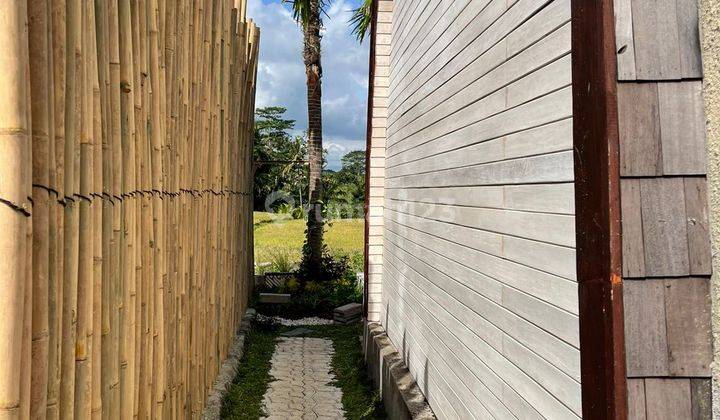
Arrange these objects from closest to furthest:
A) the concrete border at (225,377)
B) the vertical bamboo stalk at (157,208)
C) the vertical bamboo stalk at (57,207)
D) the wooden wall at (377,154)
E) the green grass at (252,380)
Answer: the vertical bamboo stalk at (57,207) < the vertical bamboo stalk at (157,208) < the concrete border at (225,377) < the green grass at (252,380) < the wooden wall at (377,154)

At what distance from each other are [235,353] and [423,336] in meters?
2.32

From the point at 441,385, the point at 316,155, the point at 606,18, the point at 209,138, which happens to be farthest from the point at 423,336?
the point at 316,155

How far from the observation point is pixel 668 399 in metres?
1.44

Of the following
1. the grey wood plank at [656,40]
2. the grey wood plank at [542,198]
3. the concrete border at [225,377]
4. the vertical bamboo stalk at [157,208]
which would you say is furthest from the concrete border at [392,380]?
the grey wood plank at [656,40]

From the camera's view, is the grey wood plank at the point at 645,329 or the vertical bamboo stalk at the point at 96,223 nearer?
the grey wood plank at the point at 645,329

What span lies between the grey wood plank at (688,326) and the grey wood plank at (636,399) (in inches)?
3.2

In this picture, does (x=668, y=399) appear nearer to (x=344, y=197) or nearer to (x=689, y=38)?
(x=689, y=38)

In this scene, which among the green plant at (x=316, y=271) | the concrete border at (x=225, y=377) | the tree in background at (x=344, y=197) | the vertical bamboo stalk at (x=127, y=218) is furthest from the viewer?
the tree in background at (x=344, y=197)

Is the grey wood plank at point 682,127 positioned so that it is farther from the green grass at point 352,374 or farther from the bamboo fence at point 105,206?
the green grass at point 352,374

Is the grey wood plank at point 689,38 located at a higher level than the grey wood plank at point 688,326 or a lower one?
higher

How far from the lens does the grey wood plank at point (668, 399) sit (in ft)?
4.72

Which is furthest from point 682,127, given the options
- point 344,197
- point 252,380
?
point 344,197

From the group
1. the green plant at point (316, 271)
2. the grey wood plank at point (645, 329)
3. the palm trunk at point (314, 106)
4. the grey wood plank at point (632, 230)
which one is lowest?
the green plant at point (316, 271)

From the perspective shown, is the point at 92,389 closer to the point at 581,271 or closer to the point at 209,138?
Answer: the point at 581,271
